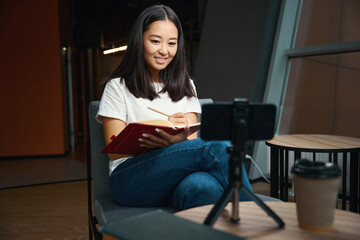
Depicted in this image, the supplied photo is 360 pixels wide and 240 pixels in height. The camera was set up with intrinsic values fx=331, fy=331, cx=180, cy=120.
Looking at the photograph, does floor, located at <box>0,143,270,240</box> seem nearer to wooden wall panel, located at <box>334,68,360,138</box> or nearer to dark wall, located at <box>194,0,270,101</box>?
wooden wall panel, located at <box>334,68,360,138</box>

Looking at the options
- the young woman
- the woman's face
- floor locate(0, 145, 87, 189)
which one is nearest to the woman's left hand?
the young woman

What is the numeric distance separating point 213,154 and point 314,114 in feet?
8.16

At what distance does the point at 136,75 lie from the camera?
141 centimetres

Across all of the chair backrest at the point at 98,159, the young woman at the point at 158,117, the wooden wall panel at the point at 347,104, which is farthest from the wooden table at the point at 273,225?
the wooden wall panel at the point at 347,104

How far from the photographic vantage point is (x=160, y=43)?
1410mm

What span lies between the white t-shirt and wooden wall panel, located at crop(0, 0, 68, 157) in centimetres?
419

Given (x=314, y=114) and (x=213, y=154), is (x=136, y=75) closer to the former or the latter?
(x=213, y=154)

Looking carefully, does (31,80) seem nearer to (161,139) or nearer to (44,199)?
(44,199)

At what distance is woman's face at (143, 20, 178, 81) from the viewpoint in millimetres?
1394

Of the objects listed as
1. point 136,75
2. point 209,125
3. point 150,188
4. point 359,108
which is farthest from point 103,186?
point 359,108

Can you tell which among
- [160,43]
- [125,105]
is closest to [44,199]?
[125,105]

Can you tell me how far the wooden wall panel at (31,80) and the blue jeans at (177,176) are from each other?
4.42 m

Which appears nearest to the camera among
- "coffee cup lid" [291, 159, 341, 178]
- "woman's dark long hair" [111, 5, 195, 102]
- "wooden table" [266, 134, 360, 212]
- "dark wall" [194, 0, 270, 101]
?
"coffee cup lid" [291, 159, 341, 178]

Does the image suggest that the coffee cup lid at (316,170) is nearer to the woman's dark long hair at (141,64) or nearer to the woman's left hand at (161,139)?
the woman's left hand at (161,139)
